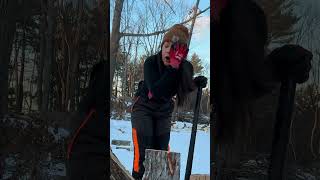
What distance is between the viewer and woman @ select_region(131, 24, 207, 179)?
152 inches

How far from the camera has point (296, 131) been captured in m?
4.12

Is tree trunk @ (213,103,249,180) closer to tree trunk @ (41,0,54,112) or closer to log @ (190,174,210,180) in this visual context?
log @ (190,174,210,180)

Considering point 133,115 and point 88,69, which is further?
point 88,69

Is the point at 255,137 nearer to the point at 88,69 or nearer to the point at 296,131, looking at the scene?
the point at 296,131

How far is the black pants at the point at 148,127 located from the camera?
3.90 metres

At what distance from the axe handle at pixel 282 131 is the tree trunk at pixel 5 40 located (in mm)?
2156

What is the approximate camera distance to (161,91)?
3893 millimetres

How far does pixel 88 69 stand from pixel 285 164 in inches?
69.8

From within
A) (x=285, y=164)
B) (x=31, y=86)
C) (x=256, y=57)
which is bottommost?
(x=285, y=164)

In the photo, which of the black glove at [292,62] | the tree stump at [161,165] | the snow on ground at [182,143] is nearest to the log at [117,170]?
the snow on ground at [182,143]

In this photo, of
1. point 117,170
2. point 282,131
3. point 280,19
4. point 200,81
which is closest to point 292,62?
point 280,19

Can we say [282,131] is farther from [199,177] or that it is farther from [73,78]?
[73,78]

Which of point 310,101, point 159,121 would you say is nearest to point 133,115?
point 159,121

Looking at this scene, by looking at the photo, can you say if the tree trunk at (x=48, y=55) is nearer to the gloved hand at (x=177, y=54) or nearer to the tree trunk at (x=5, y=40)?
the tree trunk at (x=5, y=40)
